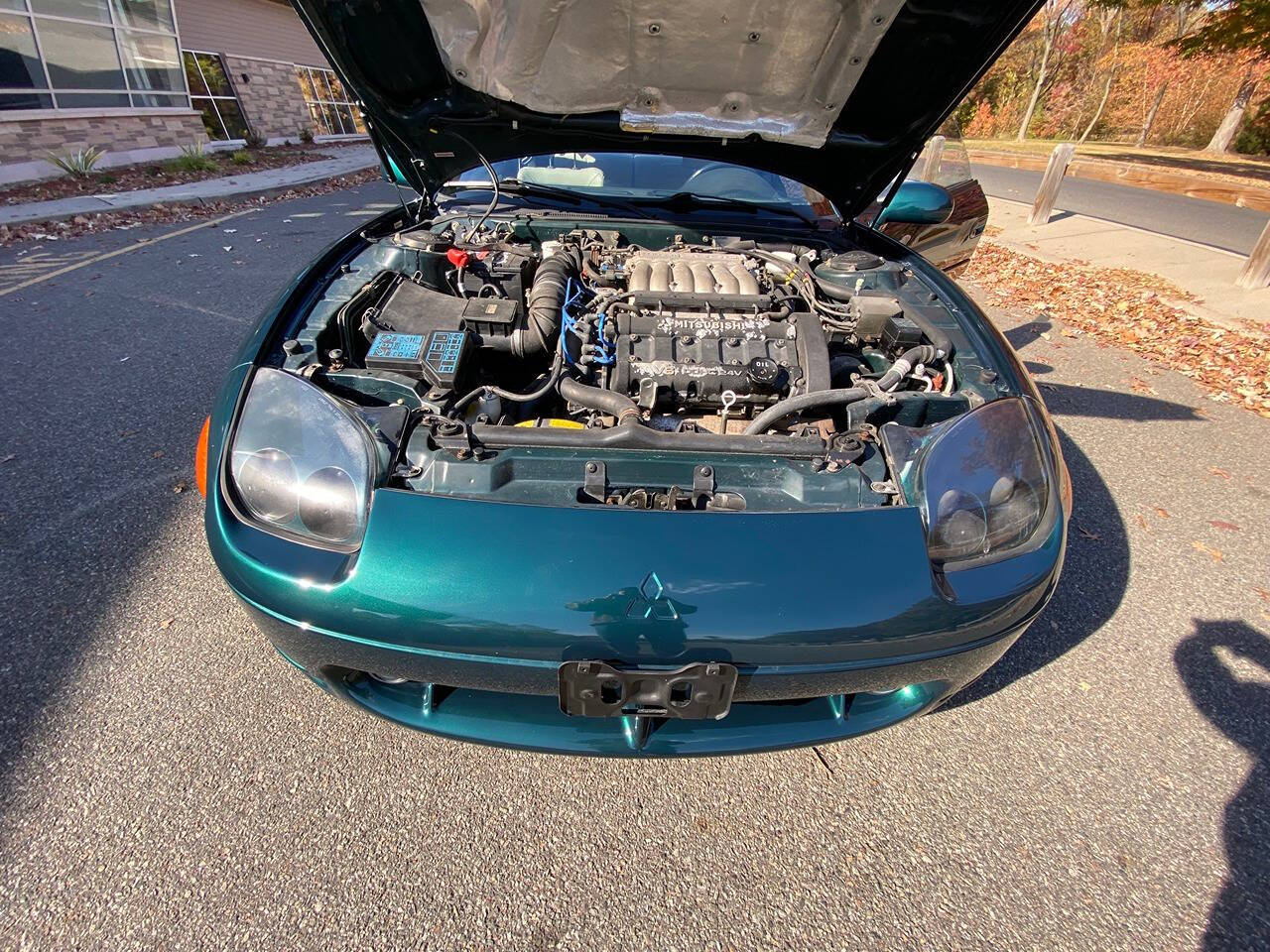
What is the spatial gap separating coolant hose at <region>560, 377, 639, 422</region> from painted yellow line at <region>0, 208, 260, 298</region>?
551 cm

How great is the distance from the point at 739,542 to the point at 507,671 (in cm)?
57

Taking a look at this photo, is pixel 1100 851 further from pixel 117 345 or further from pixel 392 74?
pixel 117 345

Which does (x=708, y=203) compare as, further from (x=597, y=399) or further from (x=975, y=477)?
(x=975, y=477)

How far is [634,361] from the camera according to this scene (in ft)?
6.61

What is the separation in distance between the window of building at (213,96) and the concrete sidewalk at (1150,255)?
1502cm

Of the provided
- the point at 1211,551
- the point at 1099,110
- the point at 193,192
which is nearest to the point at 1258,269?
the point at 1211,551

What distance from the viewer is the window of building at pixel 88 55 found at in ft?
29.8

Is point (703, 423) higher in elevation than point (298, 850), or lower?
higher

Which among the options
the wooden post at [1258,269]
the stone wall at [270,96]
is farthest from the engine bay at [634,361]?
the stone wall at [270,96]

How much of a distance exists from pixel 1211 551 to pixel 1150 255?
20.4 feet

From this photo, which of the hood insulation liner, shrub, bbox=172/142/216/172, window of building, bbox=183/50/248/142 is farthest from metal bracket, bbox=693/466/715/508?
window of building, bbox=183/50/248/142

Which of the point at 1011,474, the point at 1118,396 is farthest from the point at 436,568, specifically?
the point at 1118,396

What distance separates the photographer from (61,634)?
197cm

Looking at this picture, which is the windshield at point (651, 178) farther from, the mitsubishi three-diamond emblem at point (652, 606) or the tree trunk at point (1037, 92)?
the tree trunk at point (1037, 92)
